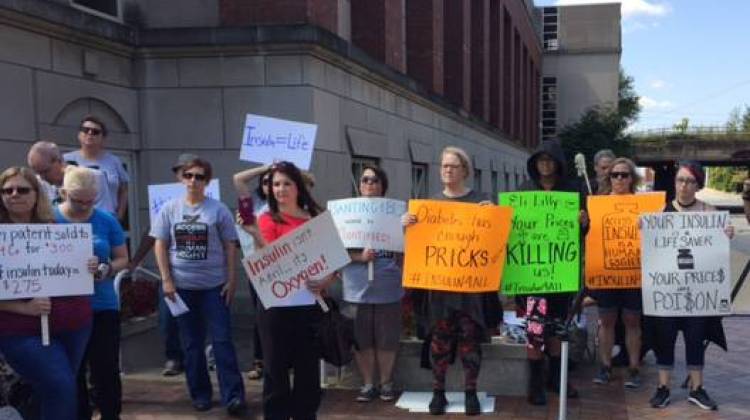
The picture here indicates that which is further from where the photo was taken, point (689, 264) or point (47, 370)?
point (689, 264)

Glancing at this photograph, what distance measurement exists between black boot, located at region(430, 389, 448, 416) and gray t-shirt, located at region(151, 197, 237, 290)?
6.13ft

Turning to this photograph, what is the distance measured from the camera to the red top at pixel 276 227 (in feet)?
15.2

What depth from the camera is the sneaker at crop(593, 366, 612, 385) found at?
6281mm

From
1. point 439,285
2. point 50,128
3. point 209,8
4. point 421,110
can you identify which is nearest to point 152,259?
point 50,128

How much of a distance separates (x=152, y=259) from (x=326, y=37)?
3746 mm

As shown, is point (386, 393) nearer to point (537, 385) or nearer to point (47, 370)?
point (537, 385)

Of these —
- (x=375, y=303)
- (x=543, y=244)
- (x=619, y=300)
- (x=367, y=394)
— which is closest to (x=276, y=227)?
(x=375, y=303)

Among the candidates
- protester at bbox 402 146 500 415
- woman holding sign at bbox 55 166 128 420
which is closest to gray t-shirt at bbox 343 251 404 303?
protester at bbox 402 146 500 415

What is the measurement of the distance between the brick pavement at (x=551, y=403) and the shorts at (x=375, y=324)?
492 millimetres

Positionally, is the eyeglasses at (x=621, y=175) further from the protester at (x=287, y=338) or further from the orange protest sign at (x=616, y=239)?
the protester at (x=287, y=338)

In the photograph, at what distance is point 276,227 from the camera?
15.3 ft

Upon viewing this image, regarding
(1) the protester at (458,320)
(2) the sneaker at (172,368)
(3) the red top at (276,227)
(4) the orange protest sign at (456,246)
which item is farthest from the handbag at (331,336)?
(2) the sneaker at (172,368)

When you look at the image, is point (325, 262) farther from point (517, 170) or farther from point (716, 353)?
point (517, 170)

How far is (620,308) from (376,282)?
220 centimetres
